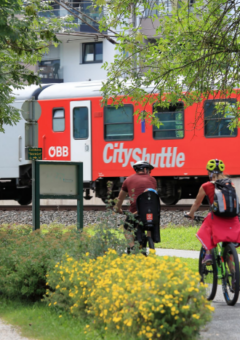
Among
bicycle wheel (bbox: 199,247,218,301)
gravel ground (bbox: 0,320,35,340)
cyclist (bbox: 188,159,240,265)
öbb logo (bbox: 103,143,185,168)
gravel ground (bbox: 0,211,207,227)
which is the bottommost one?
gravel ground (bbox: 0,211,207,227)

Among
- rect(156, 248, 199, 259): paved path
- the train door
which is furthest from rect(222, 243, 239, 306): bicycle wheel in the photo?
the train door

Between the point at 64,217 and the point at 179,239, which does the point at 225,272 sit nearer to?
the point at 179,239

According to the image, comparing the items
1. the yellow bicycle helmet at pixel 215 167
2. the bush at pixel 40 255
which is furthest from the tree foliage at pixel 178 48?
the bush at pixel 40 255

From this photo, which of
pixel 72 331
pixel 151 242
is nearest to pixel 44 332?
pixel 72 331

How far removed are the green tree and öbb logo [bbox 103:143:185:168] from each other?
6.70 metres

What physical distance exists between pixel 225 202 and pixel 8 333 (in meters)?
2.60

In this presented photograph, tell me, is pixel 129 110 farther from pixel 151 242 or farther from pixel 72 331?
pixel 72 331

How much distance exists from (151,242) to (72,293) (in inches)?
101

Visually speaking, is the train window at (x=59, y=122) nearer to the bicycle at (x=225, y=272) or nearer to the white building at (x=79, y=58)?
the bicycle at (x=225, y=272)

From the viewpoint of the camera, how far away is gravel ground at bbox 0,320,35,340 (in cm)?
507

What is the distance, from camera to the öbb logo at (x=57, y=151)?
17312mm

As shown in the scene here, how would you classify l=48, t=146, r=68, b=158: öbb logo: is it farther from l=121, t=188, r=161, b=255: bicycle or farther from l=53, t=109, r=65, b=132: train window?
l=121, t=188, r=161, b=255: bicycle

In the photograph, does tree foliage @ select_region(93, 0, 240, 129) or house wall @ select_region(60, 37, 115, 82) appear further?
house wall @ select_region(60, 37, 115, 82)

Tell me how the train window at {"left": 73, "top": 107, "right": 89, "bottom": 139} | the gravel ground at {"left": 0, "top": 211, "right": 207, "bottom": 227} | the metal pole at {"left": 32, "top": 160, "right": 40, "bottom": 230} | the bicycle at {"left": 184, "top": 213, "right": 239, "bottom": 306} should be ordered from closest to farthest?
the bicycle at {"left": 184, "top": 213, "right": 239, "bottom": 306}
the metal pole at {"left": 32, "top": 160, "right": 40, "bottom": 230}
the gravel ground at {"left": 0, "top": 211, "right": 207, "bottom": 227}
the train window at {"left": 73, "top": 107, "right": 89, "bottom": 139}
